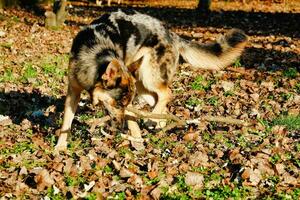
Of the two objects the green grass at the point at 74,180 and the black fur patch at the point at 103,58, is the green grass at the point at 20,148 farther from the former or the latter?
the black fur patch at the point at 103,58

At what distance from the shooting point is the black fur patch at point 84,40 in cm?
730

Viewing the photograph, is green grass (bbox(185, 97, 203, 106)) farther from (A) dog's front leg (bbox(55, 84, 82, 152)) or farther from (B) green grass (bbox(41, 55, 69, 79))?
(B) green grass (bbox(41, 55, 69, 79))

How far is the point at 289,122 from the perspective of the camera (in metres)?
8.04

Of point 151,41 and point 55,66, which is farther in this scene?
point 55,66

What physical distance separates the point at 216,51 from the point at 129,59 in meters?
1.51

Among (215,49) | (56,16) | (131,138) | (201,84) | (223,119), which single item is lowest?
(131,138)

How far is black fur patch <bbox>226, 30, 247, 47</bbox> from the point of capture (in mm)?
7953

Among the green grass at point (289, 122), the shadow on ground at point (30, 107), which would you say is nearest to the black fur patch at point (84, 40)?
the shadow on ground at point (30, 107)

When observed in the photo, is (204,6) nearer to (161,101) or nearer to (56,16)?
(56,16)

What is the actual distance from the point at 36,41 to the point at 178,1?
54.3ft

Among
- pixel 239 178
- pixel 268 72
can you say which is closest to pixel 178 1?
pixel 268 72

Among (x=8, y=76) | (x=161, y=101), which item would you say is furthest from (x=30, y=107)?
(x=161, y=101)

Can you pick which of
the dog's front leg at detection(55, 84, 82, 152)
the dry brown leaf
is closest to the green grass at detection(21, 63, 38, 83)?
the dog's front leg at detection(55, 84, 82, 152)

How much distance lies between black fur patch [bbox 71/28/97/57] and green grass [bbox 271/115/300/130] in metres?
3.24
